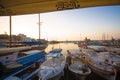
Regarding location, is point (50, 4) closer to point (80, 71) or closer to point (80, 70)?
point (80, 71)

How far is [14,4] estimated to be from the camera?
5262mm

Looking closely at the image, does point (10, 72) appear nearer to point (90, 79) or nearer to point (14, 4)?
point (14, 4)

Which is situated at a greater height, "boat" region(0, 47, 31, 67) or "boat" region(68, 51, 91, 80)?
"boat" region(0, 47, 31, 67)

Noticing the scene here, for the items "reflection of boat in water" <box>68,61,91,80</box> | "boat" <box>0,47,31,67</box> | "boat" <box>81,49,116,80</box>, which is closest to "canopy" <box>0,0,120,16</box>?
"boat" <box>0,47,31,67</box>

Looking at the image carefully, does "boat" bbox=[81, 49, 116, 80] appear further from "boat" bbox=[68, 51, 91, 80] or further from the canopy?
the canopy

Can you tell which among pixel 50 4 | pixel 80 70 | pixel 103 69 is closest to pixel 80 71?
pixel 80 70

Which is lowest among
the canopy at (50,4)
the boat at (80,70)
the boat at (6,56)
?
the boat at (80,70)

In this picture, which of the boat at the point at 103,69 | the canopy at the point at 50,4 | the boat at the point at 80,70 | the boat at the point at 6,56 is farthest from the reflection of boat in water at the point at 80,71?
the canopy at the point at 50,4

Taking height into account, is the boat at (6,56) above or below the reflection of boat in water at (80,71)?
above

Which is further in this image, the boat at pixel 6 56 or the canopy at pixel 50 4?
the boat at pixel 6 56

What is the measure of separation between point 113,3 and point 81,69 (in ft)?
24.8

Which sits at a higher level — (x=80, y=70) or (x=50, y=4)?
(x=50, y=4)

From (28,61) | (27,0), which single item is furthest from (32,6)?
(28,61)

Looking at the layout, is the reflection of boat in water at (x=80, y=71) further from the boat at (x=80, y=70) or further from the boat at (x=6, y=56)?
the boat at (x=6, y=56)
